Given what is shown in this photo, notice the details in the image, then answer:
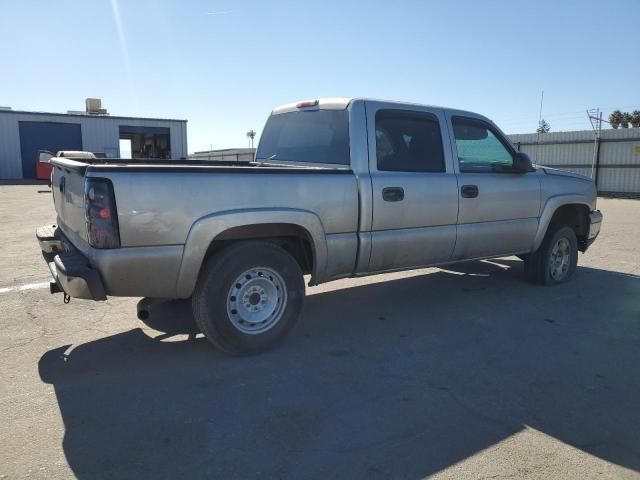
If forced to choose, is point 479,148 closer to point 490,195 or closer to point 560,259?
point 490,195

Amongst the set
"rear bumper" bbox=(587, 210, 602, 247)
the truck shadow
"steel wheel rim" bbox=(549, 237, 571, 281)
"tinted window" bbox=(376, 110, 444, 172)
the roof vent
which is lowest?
the truck shadow

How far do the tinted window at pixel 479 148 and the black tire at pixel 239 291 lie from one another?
2252 millimetres

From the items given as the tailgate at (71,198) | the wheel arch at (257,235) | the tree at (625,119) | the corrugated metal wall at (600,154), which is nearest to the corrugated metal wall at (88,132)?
the corrugated metal wall at (600,154)

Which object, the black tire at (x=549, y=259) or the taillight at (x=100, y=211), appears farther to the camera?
the black tire at (x=549, y=259)

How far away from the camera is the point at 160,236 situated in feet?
11.6

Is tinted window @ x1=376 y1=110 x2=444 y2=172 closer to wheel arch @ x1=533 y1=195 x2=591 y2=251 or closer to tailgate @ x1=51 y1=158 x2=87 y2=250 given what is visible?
wheel arch @ x1=533 y1=195 x2=591 y2=251

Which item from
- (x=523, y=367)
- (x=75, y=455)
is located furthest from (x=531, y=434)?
(x=75, y=455)

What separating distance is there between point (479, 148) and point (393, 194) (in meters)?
1.56

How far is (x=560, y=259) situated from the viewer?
6.50 m

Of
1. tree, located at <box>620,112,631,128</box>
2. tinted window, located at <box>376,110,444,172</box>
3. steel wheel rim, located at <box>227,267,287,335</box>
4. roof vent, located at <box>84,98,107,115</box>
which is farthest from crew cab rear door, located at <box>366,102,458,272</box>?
tree, located at <box>620,112,631,128</box>

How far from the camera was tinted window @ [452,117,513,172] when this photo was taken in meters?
5.34

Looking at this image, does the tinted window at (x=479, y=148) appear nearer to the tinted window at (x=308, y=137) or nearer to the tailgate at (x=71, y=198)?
the tinted window at (x=308, y=137)

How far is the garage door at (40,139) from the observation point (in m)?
33.3

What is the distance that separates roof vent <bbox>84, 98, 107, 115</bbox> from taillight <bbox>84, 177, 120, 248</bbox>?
38.9m
